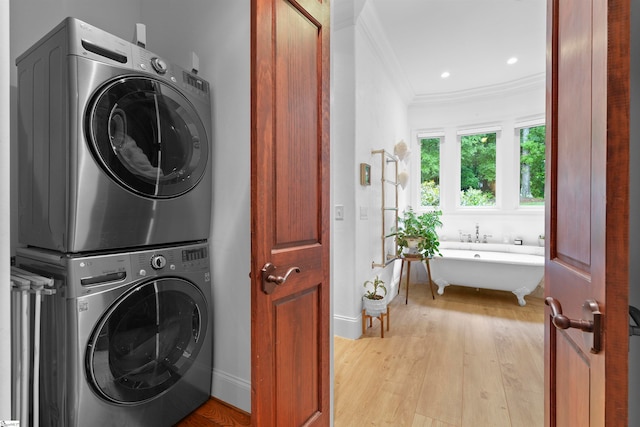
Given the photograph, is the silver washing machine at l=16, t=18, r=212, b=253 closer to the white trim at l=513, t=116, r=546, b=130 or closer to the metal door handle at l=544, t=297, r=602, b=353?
the metal door handle at l=544, t=297, r=602, b=353

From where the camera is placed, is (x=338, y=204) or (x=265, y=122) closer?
(x=265, y=122)

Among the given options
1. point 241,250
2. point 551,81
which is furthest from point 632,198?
point 241,250

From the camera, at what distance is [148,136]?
1.46m

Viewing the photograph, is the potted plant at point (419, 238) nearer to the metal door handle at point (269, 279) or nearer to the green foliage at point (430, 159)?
the green foliage at point (430, 159)

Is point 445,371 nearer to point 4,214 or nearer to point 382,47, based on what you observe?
point 4,214

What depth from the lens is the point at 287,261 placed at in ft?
3.72

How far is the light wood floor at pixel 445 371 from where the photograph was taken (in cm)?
170

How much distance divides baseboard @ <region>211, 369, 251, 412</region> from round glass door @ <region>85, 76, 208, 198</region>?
1102mm

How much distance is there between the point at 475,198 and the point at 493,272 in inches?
68.0

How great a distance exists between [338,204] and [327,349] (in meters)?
1.56

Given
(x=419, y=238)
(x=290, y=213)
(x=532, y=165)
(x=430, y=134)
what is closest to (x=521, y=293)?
(x=419, y=238)

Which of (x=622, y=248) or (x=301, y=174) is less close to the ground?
(x=301, y=174)

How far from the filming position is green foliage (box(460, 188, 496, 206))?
192 inches

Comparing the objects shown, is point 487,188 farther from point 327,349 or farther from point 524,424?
point 327,349
